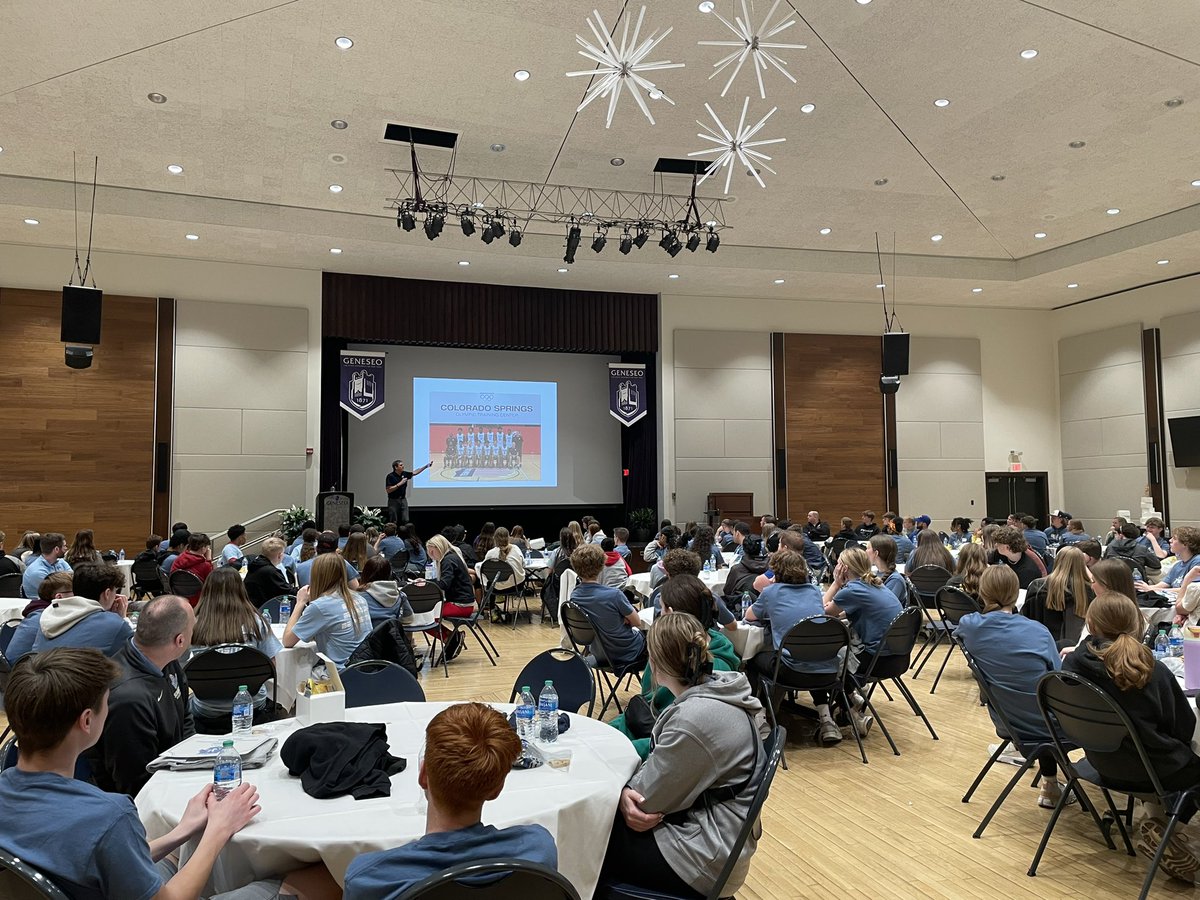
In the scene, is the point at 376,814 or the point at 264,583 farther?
the point at 264,583

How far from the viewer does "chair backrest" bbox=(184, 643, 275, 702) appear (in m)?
4.07

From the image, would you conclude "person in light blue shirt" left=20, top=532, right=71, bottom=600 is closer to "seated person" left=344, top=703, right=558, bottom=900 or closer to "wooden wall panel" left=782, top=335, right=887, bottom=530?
"seated person" left=344, top=703, right=558, bottom=900

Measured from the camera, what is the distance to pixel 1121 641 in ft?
10.6

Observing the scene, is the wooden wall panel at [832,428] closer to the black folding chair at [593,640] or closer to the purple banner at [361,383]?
the purple banner at [361,383]

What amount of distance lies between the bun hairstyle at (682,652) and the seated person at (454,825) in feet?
3.06

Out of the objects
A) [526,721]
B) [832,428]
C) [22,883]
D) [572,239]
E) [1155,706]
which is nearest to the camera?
[22,883]

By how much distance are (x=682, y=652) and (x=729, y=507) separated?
1333 centimetres

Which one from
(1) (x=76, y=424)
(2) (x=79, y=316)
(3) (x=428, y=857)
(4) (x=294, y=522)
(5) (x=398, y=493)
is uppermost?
(2) (x=79, y=316)

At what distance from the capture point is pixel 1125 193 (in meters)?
11.9

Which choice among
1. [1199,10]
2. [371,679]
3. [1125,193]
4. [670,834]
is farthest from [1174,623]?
[1125,193]

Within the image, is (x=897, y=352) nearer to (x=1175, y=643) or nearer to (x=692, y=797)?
(x=1175, y=643)

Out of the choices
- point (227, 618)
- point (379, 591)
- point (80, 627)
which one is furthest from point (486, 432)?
point (80, 627)

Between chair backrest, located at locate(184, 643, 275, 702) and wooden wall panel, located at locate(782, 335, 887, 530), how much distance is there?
1362cm

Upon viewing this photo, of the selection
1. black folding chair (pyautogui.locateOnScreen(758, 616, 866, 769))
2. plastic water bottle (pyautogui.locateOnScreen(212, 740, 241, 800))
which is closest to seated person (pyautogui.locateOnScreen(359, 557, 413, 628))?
black folding chair (pyautogui.locateOnScreen(758, 616, 866, 769))
